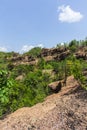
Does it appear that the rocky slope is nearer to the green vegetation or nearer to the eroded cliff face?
the green vegetation

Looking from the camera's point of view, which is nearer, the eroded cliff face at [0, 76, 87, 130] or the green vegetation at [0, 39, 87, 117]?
the green vegetation at [0, 39, 87, 117]

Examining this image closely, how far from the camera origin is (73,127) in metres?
11.5

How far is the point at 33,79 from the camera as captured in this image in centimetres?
7456

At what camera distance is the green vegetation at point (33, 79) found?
9.44 metres

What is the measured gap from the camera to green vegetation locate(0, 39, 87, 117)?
9.44m

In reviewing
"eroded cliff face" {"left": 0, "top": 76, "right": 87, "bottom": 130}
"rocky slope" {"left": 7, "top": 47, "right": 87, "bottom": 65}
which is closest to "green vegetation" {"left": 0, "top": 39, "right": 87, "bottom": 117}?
"eroded cliff face" {"left": 0, "top": 76, "right": 87, "bottom": 130}

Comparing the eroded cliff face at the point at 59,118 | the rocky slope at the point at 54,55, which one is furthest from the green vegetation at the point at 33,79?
the rocky slope at the point at 54,55

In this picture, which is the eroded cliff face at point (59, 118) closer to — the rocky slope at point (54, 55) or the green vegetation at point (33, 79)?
the green vegetation at point (33, 79)

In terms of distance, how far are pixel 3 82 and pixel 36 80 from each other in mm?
66158

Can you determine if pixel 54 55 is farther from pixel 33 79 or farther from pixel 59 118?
pixel 59 118

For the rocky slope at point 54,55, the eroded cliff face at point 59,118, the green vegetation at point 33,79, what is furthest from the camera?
the rocky slope at point 54,55

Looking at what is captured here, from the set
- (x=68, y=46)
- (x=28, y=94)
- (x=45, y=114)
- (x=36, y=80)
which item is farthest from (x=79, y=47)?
(x=45, y=114)

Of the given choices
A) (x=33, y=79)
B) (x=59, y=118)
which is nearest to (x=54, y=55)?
(x=33, y=79)

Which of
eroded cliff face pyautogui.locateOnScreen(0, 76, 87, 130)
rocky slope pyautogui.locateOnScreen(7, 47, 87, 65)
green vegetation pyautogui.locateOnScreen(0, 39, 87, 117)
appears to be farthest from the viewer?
rocky slope pyautogui.locateOnScreen(7, 47, 87, 65)
